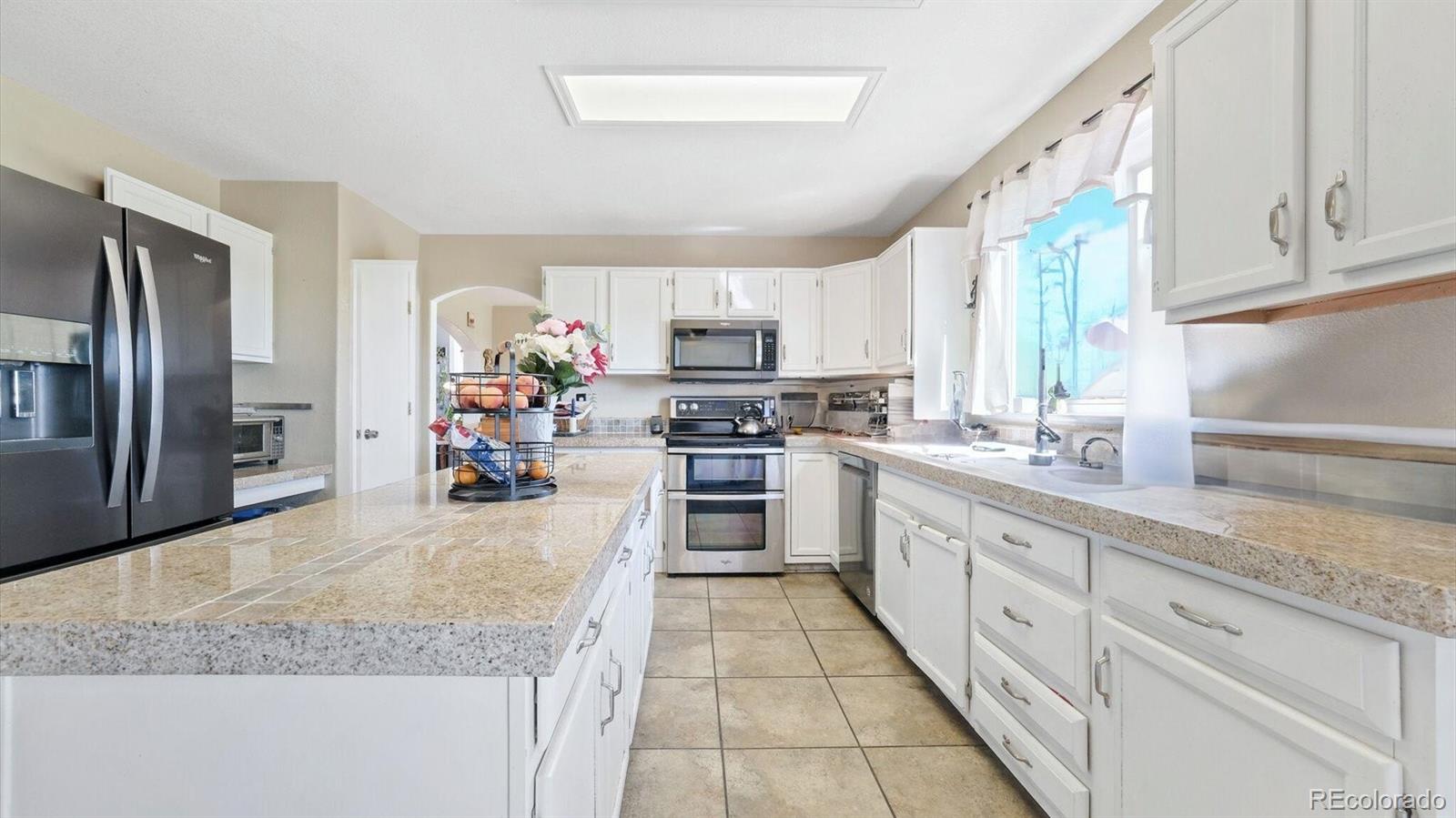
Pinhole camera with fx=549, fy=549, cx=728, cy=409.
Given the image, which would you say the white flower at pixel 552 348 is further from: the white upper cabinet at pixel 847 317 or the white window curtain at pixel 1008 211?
the white upper cabinet at pixel 847 317

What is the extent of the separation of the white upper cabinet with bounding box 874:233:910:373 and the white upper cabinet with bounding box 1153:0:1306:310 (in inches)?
67.4

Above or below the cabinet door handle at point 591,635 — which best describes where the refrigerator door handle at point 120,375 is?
above

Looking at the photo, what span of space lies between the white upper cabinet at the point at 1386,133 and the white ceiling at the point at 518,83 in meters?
1.03

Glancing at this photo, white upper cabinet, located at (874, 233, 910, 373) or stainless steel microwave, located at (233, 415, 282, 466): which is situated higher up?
white upper cabinet, located at (874, 233, 910, 373)

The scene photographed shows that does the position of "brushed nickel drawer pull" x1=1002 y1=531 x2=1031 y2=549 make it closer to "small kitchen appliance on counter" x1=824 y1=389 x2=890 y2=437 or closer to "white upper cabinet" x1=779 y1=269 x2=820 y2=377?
"small kitchen appliance on counter" x1=824 y1=389 x2=890 y2=437

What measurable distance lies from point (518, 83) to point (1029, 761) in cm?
288

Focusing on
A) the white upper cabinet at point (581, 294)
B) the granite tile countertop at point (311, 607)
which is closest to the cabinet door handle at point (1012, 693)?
the granite tile countertop at point (311, 607)

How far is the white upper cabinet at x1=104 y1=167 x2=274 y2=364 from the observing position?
248 centimetres

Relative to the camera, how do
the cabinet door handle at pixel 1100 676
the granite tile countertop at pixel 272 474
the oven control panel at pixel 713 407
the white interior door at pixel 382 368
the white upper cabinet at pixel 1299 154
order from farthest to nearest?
the oven control panel at pixel 713 407 → the white interior door at pixel 382 368 → the granite tile countertop at pixel 272 474 → the cabinet door handle at pixel 1100 676 → the white upper cabinet at pixel 1299 154

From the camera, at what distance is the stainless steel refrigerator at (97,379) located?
1.53 metres

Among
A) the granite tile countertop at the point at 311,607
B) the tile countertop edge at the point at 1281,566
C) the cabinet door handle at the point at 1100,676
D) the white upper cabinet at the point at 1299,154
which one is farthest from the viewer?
the cabinet door handle at the point at 1100,676

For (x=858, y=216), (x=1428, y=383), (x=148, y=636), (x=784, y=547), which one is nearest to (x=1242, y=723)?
(x=1428, y=383)

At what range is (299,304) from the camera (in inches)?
129

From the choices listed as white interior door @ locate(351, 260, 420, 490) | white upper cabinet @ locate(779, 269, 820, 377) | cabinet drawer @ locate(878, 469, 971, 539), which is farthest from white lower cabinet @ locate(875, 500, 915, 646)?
white interior door @ locate(351, 260, 420, 490)
